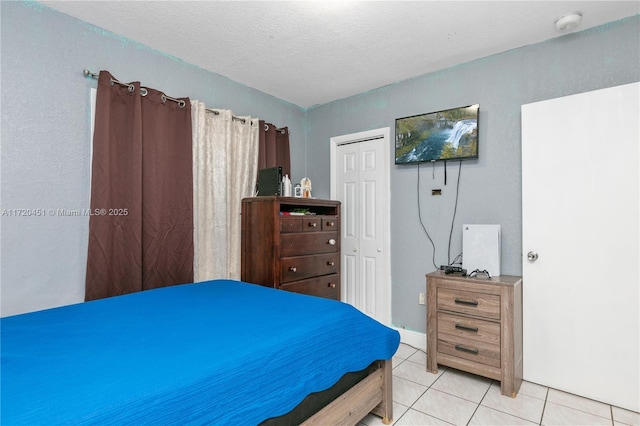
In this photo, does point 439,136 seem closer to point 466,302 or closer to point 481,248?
point 481,248

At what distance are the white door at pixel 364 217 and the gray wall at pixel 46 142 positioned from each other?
2.20 m

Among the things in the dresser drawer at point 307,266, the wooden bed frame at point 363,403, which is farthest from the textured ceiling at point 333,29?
the wooden bed frame at point 363,403

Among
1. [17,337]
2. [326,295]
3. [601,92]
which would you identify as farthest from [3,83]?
[601,92]

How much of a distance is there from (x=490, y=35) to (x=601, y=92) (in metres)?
0.83

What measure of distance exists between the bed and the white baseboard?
1263 mm

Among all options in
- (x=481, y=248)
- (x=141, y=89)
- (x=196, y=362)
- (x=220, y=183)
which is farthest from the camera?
(x=220, y=183)

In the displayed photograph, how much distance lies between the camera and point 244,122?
3.25 meters

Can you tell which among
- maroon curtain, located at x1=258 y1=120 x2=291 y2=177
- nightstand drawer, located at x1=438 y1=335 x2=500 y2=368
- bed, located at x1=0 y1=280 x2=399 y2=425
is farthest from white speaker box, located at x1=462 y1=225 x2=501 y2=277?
maroon curtain, located at x1=258 y1=120 x2=291 y2=177

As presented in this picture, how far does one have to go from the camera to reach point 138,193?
245 centimetres

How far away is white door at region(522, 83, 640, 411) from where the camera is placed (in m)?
2.12

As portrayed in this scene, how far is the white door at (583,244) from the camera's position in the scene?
2.12 metres

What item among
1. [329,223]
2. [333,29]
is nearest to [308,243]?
[329,223]

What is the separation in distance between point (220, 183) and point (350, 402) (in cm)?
212

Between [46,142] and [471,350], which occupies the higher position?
[46,142]
